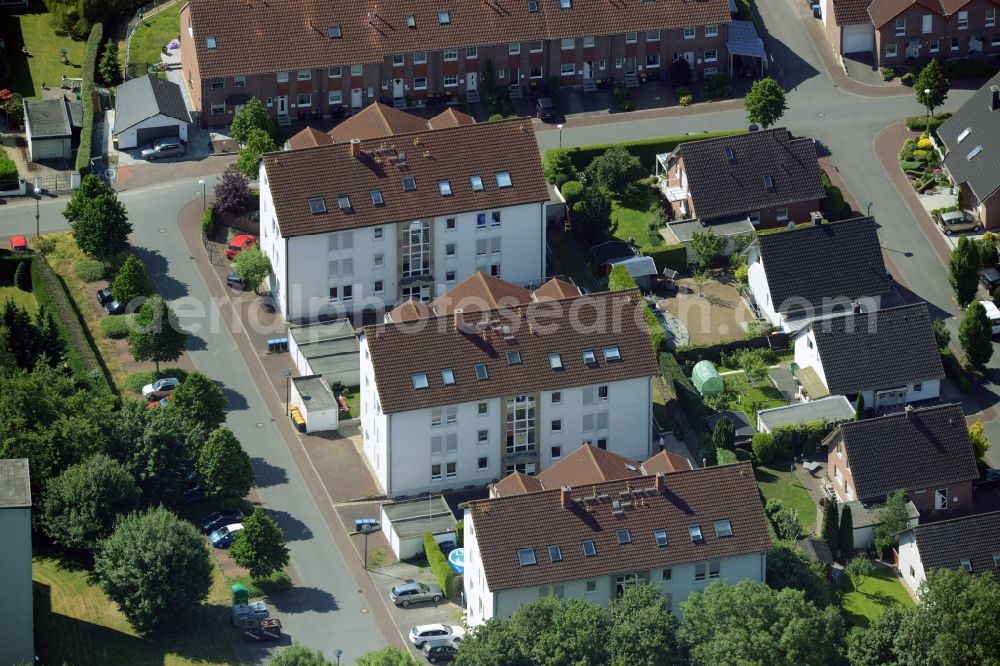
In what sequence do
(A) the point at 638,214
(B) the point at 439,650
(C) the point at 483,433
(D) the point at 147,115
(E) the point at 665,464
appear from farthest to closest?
1. (D) the point at 147,115
2. (A) the point at 638,214
3. (C) the point at 483,433
4. (E) the point at 665,464
5. (B) the point at 439,650

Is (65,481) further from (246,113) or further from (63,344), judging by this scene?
(246,113)


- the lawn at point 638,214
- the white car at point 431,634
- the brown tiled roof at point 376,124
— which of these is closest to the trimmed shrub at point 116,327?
the brown tiled roof at point 376,124

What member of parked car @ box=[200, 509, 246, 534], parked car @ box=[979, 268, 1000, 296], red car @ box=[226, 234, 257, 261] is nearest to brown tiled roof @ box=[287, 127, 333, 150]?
red car @ box=[226, 234, 257, 261]

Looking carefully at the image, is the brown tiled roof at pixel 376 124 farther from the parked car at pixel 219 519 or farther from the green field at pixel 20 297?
the parked car at pixel 219 519

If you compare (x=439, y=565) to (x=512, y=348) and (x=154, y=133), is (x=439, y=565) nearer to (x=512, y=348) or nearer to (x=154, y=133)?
(x=512, y=348)

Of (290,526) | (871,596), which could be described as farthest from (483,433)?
(871,596)

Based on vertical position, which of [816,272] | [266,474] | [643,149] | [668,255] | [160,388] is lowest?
[266,474]

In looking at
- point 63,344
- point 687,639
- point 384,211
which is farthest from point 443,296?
point 687,639
